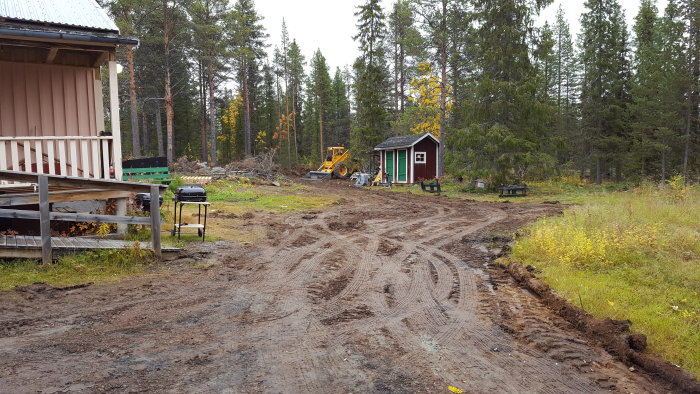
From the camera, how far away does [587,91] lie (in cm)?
2942

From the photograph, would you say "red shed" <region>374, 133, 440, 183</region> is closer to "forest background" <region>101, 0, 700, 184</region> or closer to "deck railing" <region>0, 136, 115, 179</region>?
"forest background" <region>101, 0, 700, 184</region>

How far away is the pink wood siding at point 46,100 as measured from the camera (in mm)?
8844

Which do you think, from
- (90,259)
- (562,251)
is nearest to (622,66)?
(562,251)

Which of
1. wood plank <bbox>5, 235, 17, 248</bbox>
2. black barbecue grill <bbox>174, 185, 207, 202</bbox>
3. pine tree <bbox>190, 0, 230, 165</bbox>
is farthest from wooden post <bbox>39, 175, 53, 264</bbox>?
pine tree <bbox>190, 0, 230, 165</bbox>

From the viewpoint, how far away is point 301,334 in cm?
436

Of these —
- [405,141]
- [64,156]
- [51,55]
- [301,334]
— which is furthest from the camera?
[405,141]

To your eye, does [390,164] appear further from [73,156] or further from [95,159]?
[73,156]

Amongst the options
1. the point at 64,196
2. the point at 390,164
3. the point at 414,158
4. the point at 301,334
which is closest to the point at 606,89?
the point at 414,158

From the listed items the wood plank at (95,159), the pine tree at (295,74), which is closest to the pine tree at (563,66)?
the pine tree at (295,74)

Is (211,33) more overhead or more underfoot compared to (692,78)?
more overhead

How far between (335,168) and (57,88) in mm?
28068

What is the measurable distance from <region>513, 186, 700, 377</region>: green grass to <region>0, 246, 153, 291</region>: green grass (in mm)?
6318

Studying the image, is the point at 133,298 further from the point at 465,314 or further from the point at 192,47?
the point at 192,47

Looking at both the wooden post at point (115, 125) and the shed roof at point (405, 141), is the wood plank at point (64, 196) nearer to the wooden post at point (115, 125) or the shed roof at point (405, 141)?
the wooden post at point (115, 125)
